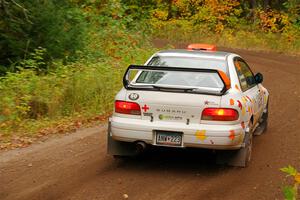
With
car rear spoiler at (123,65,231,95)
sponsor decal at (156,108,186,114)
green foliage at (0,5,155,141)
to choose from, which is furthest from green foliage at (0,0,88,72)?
sponsor decal at (156,108,186,114)

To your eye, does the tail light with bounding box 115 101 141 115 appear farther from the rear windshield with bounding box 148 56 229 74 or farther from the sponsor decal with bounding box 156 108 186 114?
the rear windshield with bounding box 148 56 229 74

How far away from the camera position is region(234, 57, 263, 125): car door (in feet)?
28.5

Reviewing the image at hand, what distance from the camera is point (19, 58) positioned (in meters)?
15.4

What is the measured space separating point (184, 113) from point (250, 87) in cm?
195

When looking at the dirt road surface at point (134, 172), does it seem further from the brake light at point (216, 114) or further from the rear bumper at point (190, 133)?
the brake light at point (216, 114)

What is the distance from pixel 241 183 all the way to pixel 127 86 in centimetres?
201

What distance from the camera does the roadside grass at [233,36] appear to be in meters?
32.1

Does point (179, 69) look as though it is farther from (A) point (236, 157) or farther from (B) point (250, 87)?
(B) point (250, 87)

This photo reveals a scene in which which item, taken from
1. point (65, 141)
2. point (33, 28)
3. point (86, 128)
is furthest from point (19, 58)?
point (65, 141)

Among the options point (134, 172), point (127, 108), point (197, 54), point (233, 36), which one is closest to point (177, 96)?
point (127, 108)

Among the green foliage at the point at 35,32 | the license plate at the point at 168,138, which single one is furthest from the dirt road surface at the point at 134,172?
the green foliage at the point at 35,32

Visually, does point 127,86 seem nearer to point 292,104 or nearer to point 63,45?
point 292,104

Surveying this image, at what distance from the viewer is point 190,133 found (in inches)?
296

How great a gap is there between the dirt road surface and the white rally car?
0.35m
